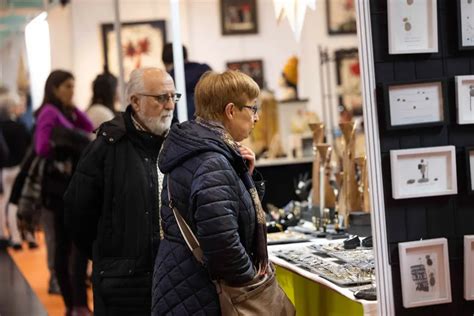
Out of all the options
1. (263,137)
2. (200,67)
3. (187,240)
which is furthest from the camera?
(263,137)

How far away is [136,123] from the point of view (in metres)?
3.57

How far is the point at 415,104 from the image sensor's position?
9.41 feet

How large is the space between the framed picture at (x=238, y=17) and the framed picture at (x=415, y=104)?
684 cm

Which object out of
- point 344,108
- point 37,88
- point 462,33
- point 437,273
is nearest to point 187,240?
point 437,273

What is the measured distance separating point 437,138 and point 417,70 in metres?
0.22

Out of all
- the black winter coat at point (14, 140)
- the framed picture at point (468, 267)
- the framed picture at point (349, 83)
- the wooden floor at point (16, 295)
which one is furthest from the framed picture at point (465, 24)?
the framed picture at point (349, 83)

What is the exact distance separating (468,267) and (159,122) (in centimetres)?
130

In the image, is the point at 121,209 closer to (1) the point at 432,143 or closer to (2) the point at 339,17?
(1) the point at 432,143

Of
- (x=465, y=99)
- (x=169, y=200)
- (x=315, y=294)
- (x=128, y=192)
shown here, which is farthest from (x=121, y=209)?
(x=465, y=99)

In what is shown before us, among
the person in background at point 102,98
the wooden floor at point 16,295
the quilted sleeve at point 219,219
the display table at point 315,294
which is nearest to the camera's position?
the quilted sleeve at point 219,219

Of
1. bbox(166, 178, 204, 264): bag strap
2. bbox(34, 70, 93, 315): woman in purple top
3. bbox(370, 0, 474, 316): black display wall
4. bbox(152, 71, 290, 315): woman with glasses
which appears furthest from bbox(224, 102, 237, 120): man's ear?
bbox(34, 70, 93, 315): woman in purple top

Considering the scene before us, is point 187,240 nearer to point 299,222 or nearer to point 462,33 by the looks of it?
point 462,33

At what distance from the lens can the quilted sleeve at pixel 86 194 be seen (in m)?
3.56

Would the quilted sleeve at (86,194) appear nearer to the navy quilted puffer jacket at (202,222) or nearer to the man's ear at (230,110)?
the navy quilted puffer jacket at (202,222)
